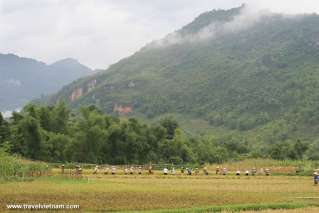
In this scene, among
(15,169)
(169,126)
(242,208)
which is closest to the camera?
(242,208)

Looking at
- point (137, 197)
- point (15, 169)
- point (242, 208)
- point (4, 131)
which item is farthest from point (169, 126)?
point (242, 208)

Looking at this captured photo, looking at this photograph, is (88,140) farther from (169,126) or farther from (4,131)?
(169,126)

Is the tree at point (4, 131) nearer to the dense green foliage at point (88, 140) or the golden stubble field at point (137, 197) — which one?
the dense green foliage at point (88, 140)

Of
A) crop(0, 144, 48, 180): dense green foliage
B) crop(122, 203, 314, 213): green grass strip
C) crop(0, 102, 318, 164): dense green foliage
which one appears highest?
crop(0, 102, 318, 164): dense green foliage

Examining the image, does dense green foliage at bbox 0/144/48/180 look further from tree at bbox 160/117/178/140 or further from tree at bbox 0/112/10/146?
tree at bbox 160/117/178/140

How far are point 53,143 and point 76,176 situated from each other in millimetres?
32729

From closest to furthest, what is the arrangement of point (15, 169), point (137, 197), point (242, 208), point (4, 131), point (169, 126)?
point (242, 208)
point (137, 197)
point (15, 169)
point (4, 131)
point (169, 126)

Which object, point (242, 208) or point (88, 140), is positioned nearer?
point (242, 208)

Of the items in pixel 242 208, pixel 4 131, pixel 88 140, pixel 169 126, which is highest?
pixel 169 126

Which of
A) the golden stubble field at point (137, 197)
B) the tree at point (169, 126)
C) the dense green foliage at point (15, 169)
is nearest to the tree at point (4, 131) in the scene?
the dense green foliage at point (15, 169)

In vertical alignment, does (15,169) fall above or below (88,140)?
below

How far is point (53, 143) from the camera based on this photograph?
7769 centimetres

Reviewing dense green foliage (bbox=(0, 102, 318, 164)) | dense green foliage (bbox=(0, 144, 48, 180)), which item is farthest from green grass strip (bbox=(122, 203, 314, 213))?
dense green foliage (bbox=(0, 102, 318, 164))

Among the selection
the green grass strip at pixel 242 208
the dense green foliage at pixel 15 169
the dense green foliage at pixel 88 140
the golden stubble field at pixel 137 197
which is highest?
the dense green foliage at pixel 88 140
